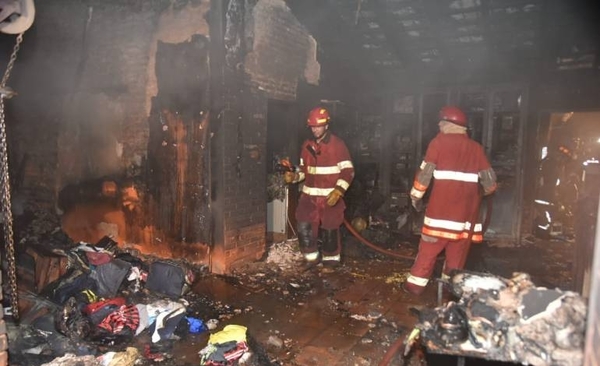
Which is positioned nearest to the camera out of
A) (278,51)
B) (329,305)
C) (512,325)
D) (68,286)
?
(512,325)

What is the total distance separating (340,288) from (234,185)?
199 centimetres

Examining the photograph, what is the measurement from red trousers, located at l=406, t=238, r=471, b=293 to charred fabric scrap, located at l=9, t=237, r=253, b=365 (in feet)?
7.24

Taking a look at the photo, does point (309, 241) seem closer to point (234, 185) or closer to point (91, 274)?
point (234, 185)

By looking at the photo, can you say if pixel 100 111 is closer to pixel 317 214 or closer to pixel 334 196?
pixel 317 214

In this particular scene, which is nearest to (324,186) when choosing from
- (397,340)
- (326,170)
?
(326,170)

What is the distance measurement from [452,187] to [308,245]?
2.34 meters

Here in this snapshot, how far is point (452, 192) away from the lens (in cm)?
467

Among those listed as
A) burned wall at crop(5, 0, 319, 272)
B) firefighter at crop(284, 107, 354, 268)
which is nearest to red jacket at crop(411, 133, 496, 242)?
firefighter at crop(284, 107, 354, 268)

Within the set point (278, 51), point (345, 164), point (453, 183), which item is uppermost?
point (278, 51)

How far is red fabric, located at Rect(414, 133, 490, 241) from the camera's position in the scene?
4660 mm

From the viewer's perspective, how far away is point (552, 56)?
671 cm

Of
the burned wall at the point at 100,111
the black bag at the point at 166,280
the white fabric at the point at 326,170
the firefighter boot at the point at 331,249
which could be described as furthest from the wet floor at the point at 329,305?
the white fabric at the point at 326,170

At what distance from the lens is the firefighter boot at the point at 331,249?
6.16m

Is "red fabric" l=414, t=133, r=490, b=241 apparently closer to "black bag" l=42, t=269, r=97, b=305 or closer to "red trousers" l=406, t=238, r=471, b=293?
"red trousers" l=406, t=238, r=471, b=293
